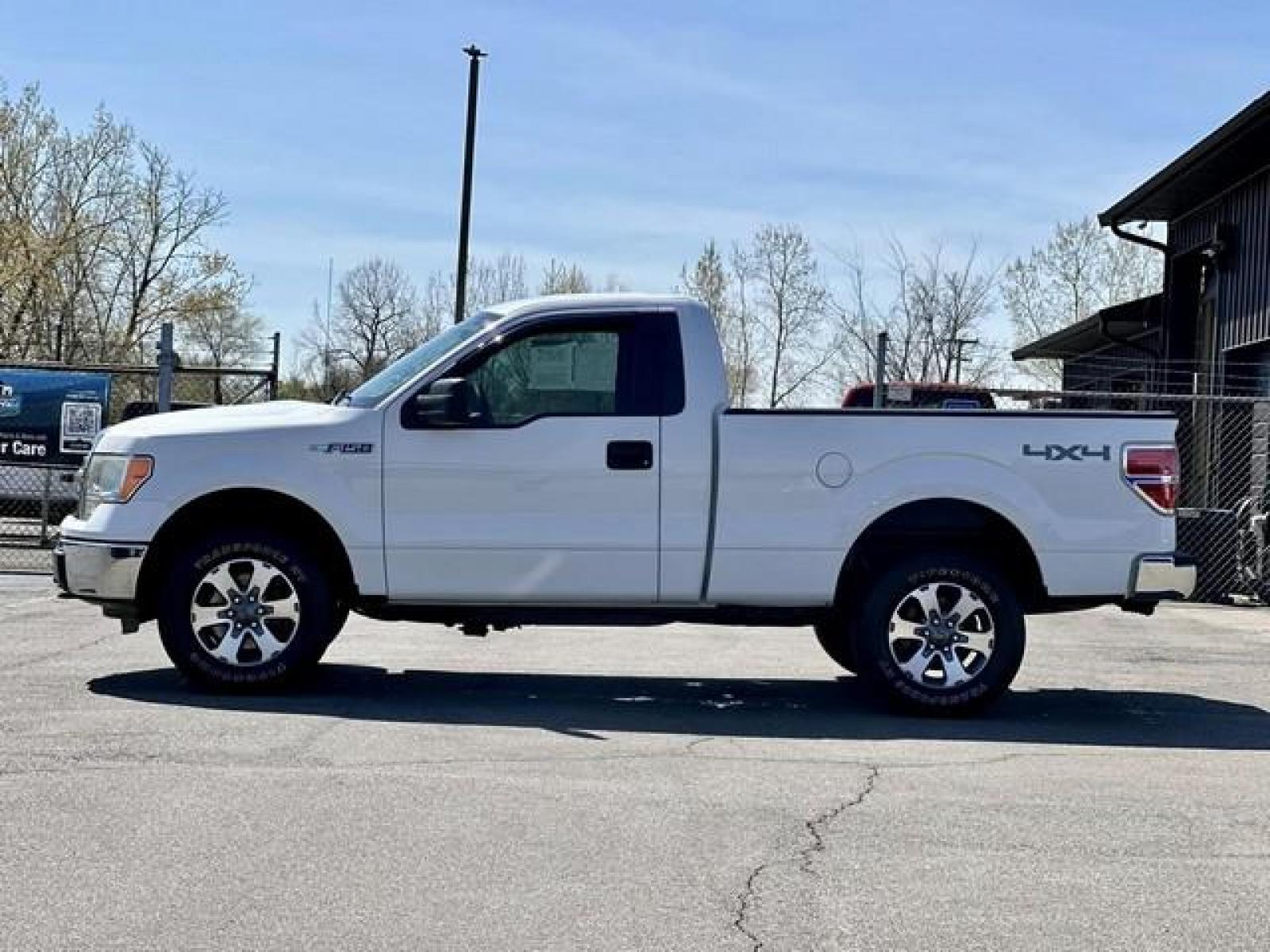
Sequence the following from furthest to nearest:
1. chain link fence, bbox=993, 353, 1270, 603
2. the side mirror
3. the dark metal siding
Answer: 1. the dark metal siding
2. chain link fence, bbox=993, 353, 1270, 603
3. the side mirror

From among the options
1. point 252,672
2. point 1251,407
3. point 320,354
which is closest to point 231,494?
point 252,672

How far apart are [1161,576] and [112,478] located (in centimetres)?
552

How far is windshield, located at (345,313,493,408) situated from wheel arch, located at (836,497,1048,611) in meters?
2.35

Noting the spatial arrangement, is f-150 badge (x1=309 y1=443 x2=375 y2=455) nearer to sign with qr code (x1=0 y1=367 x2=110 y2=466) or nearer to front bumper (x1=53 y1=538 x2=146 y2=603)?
front bumper (x1=53 y1=538 x2=146 y2=603)

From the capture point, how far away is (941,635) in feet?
25.8

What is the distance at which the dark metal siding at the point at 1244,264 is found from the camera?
16.9m

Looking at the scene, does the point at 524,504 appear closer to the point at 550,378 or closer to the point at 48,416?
the point at 550,378

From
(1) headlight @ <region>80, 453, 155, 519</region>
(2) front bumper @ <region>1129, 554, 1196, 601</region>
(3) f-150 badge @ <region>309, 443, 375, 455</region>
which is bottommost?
(2) front bumper @ <region>1129, 554, 1196, 601</region>

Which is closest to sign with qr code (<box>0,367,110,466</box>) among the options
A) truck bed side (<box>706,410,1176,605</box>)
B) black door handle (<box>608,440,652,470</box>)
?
black door handle (<box>608,440,652,470</box>)

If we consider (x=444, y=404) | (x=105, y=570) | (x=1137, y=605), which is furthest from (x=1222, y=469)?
(x=105, y=570)

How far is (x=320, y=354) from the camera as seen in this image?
4575 centimetres

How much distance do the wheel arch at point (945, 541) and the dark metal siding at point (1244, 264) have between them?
10018 mm

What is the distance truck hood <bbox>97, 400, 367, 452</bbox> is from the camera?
7840 mm

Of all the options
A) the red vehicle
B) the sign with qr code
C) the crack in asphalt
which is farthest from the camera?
the sign with qr code
